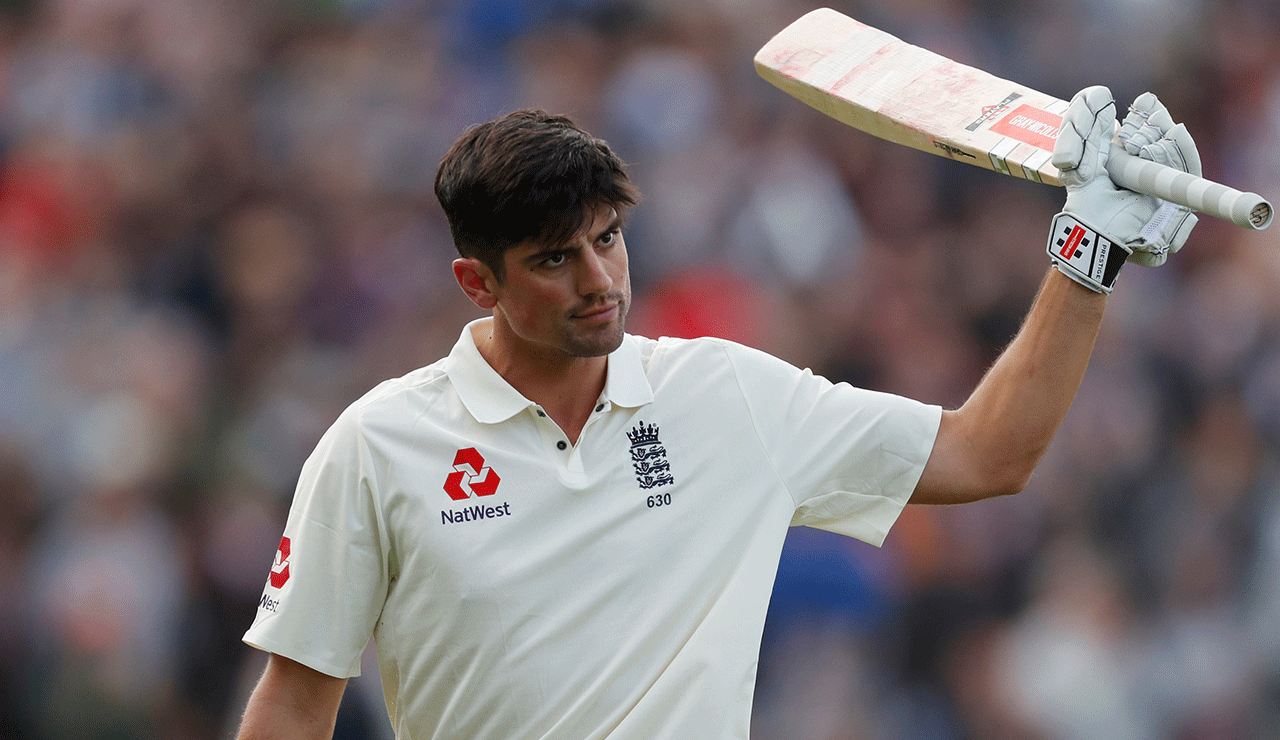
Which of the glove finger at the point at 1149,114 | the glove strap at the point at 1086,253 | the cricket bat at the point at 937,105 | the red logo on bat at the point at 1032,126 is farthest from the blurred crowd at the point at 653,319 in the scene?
the glove finger at the point at 1149,114

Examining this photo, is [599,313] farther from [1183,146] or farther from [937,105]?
[1183,146]

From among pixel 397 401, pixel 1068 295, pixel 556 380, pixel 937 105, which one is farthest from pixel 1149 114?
pixel 397 401

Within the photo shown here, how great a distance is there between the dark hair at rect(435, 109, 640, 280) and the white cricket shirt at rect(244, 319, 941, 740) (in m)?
0.27

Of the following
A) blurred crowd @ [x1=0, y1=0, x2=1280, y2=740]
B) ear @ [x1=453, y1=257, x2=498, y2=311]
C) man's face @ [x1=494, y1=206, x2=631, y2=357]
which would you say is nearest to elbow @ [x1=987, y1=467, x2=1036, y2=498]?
man's face @ [x1=494, y1=206, x2=631, y2=357]

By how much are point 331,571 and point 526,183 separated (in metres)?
0.78

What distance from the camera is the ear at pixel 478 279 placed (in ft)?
8.57

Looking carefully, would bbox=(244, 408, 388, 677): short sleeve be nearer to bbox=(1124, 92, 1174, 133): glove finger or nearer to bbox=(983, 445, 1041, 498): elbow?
bbox=(983, 445, 1041, 498): elbow

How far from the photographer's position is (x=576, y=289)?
250 cm

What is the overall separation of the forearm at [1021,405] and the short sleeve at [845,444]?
5cm

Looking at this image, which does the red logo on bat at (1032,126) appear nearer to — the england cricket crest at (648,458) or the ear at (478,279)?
the england cricket crest at (648,458)

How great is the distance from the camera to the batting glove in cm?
245

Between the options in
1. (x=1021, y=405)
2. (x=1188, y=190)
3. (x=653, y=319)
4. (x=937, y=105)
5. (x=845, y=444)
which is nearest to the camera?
(x=1188, y=190)

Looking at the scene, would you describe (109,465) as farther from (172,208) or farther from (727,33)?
(727,33)

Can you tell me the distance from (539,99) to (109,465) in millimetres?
2814
